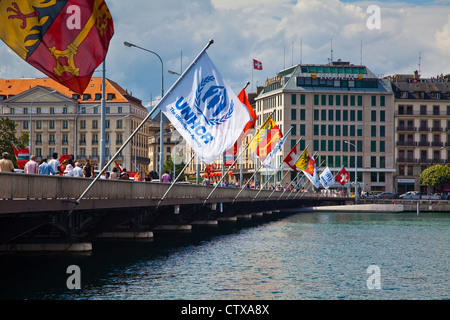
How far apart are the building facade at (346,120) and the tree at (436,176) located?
32.9ft

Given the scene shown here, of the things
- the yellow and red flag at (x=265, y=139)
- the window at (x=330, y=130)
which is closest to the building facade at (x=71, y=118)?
the window at (x=330, y=130)

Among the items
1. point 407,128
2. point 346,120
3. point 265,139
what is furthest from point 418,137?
point 265,139

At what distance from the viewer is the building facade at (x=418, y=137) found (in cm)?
16288

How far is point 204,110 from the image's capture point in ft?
111

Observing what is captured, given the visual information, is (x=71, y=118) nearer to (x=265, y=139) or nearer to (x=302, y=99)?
(x=302, y=99)

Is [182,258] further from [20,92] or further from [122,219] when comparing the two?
[20,92]

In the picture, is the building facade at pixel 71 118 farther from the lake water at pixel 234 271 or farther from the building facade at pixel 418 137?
the lake water at pixel 234 271

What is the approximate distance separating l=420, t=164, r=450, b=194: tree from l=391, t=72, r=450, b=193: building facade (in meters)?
8.76

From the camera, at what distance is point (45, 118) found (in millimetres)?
161250

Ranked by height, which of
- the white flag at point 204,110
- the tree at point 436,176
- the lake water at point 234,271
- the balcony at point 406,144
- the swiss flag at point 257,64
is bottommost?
the lake water at point 234,271

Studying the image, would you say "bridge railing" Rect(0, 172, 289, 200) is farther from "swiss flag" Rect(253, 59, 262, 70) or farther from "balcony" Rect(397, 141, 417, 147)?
"balcony" Rect(397, 141, 417, 147)

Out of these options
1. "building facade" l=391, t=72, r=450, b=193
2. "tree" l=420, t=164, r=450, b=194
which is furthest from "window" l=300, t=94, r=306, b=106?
"tree" l=420, t=164, r=450, b=194

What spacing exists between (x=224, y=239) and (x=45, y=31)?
3930 cm
